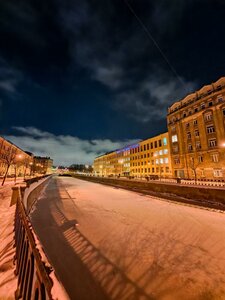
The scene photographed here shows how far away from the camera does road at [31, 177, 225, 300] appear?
3.61m

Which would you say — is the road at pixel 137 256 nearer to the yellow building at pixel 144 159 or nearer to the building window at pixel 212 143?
the building window at pixel 212 143

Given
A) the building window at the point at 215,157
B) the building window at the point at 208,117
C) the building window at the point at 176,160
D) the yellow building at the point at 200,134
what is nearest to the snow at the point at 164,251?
the yellow building at the point at 200,134

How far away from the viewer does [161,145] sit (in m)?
53.1

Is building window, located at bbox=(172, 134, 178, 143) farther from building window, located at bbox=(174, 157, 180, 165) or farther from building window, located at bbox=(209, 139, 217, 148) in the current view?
building window, located at bbox=(209, 139, 217, 148)

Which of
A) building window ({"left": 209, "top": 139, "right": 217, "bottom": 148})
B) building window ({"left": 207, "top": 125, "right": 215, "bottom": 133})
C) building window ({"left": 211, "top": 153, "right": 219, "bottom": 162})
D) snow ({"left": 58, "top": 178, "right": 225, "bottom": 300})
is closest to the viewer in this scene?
snow ({"left": 58, "top": 178, "right": 225, "bottom": 300})

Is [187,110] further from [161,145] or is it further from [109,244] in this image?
[109,244]

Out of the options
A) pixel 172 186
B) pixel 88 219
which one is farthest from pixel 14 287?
pixel 172 186

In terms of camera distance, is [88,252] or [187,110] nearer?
[88,252]

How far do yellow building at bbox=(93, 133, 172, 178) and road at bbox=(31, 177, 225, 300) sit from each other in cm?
3478

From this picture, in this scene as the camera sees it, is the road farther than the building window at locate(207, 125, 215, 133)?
No

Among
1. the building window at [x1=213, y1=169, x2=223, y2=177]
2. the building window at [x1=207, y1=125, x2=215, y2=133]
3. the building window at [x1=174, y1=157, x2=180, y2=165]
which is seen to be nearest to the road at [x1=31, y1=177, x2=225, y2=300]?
the building window at [x1=213, y1=169, x2=223, y2=177]

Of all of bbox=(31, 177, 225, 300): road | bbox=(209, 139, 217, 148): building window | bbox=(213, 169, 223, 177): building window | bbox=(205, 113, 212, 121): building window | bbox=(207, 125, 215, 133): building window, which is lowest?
→ bbox=(31, 177, 225, 300): road

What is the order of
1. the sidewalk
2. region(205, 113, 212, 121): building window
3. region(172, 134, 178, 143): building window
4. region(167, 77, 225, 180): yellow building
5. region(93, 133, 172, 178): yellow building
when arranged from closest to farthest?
the sidewalk
region(167, 77, 225, 180): yellow building
region(205, 113, 212, 121): building window
region(172, 134, 178, 143): building window
region(93, 133, 172, 178): yellow building

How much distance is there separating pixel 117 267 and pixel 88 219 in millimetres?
4988
